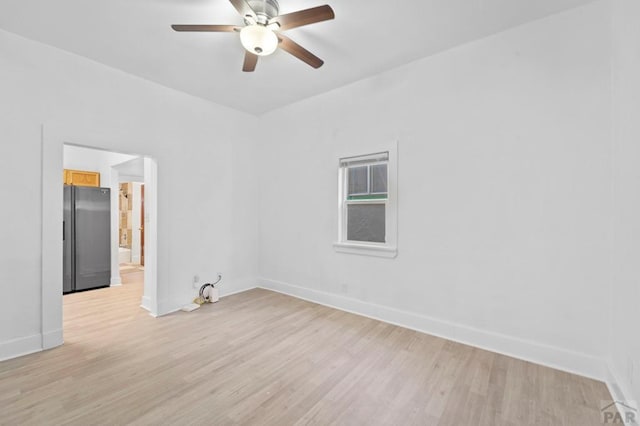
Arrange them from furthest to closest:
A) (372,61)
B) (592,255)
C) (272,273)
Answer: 1. (272,273)
2. (372,61)
3. (592,255)

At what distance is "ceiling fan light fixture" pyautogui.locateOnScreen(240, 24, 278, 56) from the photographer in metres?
2.06

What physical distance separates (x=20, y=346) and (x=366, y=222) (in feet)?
11.9

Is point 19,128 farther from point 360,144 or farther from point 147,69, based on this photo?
point 360,144

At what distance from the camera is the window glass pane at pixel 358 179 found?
11.5ft

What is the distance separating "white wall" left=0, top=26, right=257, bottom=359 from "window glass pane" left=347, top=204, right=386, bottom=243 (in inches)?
72.0

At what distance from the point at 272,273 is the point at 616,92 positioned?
4253mm

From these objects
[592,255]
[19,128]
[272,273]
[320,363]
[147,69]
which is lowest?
[320,363]

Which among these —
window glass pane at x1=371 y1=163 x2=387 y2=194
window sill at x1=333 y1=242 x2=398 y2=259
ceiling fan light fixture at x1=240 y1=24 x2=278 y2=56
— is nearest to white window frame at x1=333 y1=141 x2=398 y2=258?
window sill at x1=333 y1=242 x2=398 y2=259

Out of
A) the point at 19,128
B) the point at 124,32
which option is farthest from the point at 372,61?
the point at 19,128

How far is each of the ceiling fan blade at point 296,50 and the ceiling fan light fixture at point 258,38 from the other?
0.34ft

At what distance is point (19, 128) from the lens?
251cm

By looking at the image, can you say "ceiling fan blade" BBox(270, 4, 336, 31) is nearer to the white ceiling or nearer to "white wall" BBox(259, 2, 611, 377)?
the white ceiling

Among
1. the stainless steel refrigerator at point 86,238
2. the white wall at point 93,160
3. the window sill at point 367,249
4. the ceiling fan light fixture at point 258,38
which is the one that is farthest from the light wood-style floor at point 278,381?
the white wall at point 93,160

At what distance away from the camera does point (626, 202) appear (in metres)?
1.79
